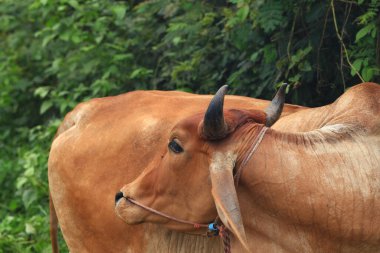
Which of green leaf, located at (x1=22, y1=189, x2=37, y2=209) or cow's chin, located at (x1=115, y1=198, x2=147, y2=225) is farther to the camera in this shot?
green leaf, located at (x1=22, y1=189, x2=37, y2=209)

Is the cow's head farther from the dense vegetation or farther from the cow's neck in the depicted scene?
the dense vegetation

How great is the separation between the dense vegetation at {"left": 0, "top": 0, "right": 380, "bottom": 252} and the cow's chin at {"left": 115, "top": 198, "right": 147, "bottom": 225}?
200 centimetres

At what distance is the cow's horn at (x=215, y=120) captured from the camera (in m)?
3.87

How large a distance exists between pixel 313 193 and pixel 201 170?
0.55 metres

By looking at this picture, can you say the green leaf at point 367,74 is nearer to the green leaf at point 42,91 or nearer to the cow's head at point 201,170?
the cow's head at point 201,170

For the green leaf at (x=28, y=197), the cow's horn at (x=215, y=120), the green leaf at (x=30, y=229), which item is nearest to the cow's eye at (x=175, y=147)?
the cow's horn at (x=215, y=120)

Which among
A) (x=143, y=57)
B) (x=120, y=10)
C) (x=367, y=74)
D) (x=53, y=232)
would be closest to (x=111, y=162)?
(x=53, y=232)

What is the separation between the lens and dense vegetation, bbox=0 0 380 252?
20.6 ft

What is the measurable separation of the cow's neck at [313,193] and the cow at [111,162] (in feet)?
2.33

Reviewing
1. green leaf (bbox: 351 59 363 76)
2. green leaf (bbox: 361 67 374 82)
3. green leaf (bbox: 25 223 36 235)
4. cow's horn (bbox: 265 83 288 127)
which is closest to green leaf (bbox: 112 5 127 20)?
green leaf (bbox: 25 223 36 235)

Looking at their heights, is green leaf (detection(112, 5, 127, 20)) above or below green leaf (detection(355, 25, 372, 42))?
below

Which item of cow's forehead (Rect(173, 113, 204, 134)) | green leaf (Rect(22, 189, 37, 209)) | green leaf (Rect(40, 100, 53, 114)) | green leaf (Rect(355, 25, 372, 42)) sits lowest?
green leaf (Rect(22, 189, 37, 209))

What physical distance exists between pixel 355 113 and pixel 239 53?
10.1ft

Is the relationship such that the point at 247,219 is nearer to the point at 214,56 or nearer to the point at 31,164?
the point at 214,56
